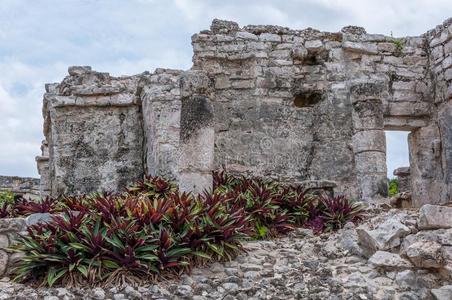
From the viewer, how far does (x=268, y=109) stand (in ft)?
33.8

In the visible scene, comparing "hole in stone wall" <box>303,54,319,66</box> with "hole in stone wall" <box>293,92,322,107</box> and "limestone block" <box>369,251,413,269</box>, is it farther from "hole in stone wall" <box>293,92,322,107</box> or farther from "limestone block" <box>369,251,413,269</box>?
"limestone block" <box>369,251,413,269</box>

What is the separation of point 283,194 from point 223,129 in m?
2.32

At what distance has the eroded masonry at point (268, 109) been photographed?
10156 millimetres

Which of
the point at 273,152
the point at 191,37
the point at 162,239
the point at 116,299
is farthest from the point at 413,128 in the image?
the point at 116,299

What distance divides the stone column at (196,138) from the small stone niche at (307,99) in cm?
313

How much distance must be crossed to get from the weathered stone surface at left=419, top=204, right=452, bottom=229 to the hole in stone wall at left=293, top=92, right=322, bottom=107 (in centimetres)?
496

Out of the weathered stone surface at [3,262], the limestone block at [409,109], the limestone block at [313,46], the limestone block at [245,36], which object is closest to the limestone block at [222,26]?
the limestone block at [245,36]

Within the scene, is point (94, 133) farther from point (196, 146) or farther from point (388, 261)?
point (388, 261)

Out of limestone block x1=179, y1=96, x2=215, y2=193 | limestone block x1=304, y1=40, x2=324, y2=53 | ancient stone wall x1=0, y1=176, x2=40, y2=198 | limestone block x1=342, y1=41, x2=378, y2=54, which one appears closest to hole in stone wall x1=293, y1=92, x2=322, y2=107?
limestone block x1=304, y1=40, x2=324, y2=53

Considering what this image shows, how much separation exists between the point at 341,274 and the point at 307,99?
17.2ft

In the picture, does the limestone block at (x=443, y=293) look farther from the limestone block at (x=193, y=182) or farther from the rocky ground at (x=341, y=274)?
the limestone block at (x=193, y=182)

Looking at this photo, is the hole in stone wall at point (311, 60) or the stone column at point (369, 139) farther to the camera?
the hole in stone wall at point (311, 60)

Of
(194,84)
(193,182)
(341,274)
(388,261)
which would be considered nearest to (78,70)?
(194,84)

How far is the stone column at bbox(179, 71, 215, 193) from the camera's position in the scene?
770 centimetres
